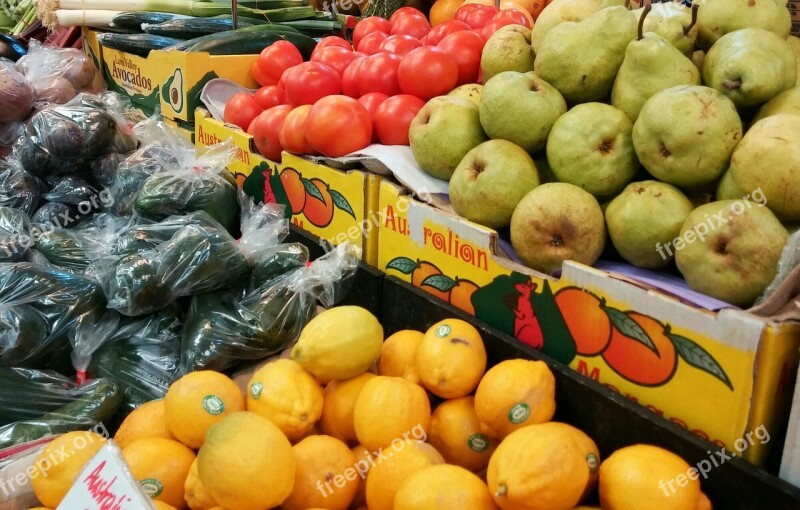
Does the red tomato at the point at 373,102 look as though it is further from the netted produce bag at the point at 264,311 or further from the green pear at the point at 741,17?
the green pear at the point at 741,17

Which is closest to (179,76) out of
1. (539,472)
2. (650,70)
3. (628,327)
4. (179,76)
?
(179,76)

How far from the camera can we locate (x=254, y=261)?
1695 mm

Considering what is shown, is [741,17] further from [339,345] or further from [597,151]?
[339,345]

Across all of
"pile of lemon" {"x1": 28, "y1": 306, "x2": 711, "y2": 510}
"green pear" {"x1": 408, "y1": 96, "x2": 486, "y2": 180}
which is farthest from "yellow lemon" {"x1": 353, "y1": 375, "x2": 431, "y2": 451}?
"green pear" {"x1": 408, "y1": 96, "x2": 486, "y2": 180}

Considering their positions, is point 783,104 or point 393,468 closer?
point 393,468

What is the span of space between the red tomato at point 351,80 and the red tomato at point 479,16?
1.81ft

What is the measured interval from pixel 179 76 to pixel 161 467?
1889 mm

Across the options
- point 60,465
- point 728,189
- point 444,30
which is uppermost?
point 444,30

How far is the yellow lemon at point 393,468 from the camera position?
985mm

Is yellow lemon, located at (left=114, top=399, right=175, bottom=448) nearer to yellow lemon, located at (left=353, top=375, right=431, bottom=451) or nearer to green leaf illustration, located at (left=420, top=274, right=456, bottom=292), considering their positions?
yellow lemon, located at (left=353, top=375, right=431, bottom=451)

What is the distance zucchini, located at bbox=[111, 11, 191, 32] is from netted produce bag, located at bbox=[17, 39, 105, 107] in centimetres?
29

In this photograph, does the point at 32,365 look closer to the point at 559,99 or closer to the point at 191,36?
the point at 559,99

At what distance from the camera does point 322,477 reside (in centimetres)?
104

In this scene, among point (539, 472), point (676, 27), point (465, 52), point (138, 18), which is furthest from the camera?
point (138, 18)
